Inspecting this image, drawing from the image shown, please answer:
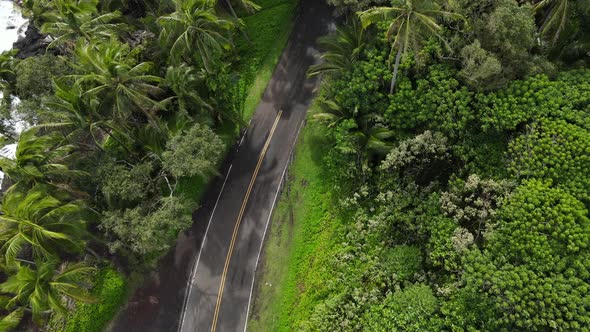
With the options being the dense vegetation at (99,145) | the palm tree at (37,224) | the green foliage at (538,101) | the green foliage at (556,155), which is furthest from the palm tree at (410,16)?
the palm tree at (37,224)

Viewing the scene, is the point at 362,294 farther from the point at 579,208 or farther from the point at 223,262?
the point at 579,208

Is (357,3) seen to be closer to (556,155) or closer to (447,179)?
(447,179)

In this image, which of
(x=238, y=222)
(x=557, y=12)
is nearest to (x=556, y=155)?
(x=557, y=12)

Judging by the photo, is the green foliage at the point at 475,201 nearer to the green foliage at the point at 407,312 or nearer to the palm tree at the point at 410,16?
the green foliage at the point at 407,312

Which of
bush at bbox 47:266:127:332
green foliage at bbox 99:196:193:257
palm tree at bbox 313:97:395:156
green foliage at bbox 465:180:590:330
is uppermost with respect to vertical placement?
palm tree at bbox 313:97:395:156

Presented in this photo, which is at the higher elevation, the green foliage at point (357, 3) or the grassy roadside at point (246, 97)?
the green foliage at point (357, 3)

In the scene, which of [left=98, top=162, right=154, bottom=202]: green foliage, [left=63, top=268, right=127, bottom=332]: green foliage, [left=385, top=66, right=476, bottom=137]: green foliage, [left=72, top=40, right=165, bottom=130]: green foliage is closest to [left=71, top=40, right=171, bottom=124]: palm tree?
[left=72, top=40, right=165, bottom=130]: green foliage

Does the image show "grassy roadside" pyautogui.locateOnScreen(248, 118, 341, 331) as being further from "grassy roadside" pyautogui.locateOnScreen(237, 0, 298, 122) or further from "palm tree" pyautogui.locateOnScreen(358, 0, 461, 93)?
"palm tree" pyautogui.locateOnScreen(358, 0, 461, 93)
